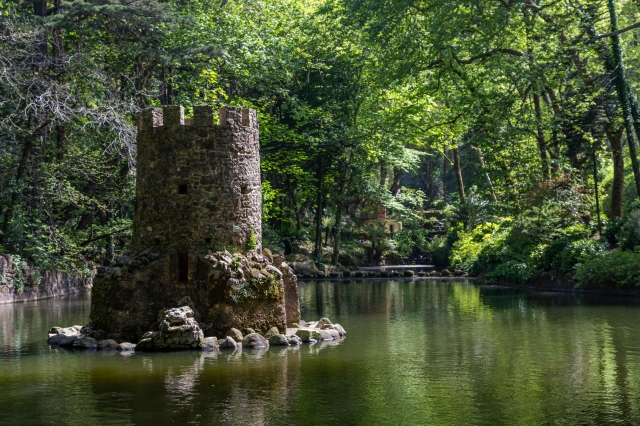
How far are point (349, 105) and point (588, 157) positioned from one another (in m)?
12.9

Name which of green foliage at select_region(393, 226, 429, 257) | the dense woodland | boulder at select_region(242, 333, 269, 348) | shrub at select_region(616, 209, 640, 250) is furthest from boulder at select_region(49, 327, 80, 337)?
green foliage at select_region(393, 226, 429, 257)

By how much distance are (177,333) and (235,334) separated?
49.0 inches

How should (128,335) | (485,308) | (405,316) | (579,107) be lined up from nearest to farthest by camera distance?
(128,335) < (405,316) < (485,308) < (579,107)

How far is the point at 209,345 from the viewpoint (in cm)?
1700

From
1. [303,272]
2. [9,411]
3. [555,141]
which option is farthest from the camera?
[303,272]

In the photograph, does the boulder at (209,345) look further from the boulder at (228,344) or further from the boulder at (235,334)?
the boulder at (235,334)

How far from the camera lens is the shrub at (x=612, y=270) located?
26219mm

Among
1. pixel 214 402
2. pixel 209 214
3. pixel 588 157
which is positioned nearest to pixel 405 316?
pixel 209 214

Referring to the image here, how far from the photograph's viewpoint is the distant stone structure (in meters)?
17.9

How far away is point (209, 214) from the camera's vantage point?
1823 centimetres

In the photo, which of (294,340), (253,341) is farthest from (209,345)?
(294,340)

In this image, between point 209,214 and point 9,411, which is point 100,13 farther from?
point 9,411

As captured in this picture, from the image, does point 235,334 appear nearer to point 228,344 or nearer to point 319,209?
point 228,344

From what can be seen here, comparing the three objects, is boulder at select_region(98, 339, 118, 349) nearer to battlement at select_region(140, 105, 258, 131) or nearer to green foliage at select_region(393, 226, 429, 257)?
battlement at select_region(140, 105, 258, 131)
